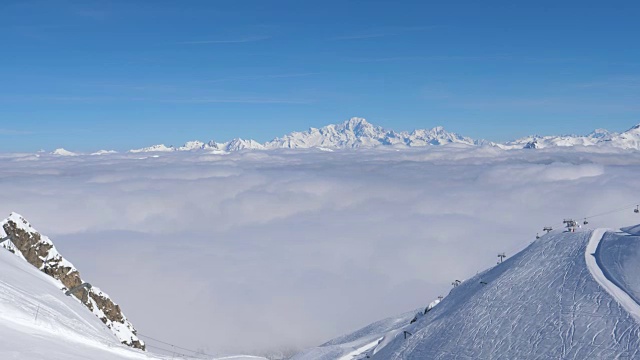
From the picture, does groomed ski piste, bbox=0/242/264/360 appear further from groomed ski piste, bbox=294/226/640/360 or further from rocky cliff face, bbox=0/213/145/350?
rocky cliff face, bbox=0/213/145/350

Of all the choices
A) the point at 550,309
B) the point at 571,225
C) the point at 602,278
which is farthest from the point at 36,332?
the point at 571,225

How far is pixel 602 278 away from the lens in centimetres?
2878

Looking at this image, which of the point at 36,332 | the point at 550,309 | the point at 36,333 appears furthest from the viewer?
the point at 550,309

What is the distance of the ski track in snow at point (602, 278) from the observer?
82.0ft

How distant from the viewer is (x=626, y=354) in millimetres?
21859

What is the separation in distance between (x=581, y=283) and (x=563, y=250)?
5.71 meters

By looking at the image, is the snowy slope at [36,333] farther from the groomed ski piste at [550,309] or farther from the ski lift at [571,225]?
the ski lift at [571,225]

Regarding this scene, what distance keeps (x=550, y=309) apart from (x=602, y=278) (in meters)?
4.06

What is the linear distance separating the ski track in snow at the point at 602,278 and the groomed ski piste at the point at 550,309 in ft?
0.14

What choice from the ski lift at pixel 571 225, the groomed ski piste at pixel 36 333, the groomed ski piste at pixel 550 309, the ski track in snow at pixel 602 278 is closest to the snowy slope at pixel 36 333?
the groomed ski piste at pixel 36 333

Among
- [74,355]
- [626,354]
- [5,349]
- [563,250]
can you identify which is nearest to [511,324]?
[626,354]

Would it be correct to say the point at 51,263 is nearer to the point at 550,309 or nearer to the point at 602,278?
the point at 550,309

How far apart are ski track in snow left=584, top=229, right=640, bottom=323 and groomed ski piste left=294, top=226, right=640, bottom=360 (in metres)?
0.04

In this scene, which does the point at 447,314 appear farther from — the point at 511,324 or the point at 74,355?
the point at 74,355
